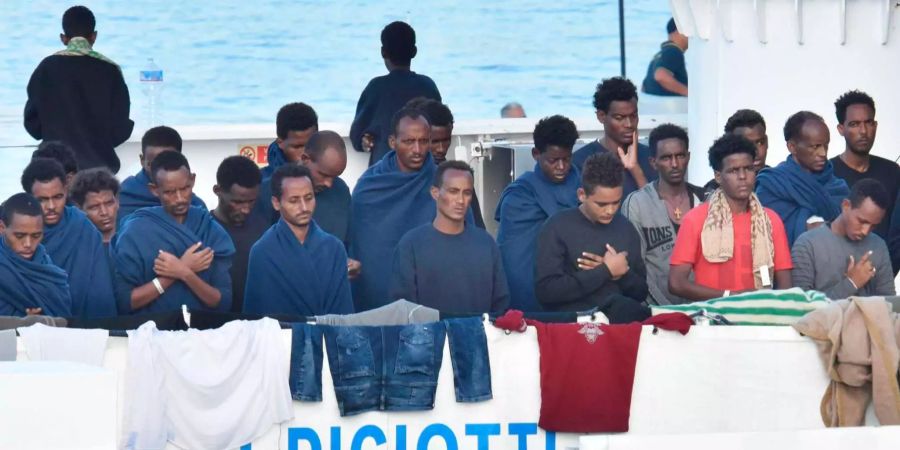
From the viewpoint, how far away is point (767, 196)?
28.2 ft

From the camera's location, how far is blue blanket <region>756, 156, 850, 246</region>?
27.9 feet

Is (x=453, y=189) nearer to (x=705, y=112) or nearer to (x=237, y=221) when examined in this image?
(x=237, y=221)

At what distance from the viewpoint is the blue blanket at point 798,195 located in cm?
851

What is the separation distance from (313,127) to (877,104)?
3333 mm

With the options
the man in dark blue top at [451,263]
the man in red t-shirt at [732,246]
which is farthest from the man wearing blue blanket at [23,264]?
the man in red t-shirt at [732,246]

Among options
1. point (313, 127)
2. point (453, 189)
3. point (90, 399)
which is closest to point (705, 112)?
point (313, 127)

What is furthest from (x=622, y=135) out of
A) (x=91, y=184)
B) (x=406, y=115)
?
(x=91, y=184)

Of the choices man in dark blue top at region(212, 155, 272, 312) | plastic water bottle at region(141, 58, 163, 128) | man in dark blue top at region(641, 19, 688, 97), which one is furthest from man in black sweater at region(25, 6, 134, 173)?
man in dark blue top at region(641, 19, 688, 97)

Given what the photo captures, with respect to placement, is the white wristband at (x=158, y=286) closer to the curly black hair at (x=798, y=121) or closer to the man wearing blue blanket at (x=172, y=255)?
the man wearing blue blanket at (x=172, y=255)

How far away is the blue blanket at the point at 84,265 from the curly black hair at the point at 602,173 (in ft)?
7.10

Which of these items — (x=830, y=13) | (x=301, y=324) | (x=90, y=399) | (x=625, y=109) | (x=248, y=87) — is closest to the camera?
(x=90, y=399)

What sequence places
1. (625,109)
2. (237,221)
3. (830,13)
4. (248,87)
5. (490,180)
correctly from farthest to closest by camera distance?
(248,87) → (490,180) → (830,13) → (625,109) → (237,221)

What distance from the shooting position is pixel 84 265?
298 inches

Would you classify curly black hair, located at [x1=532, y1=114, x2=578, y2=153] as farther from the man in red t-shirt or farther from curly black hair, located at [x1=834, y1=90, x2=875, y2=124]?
curly black hair, located at [x1=834, y1=90, x2=875, y2=124]
